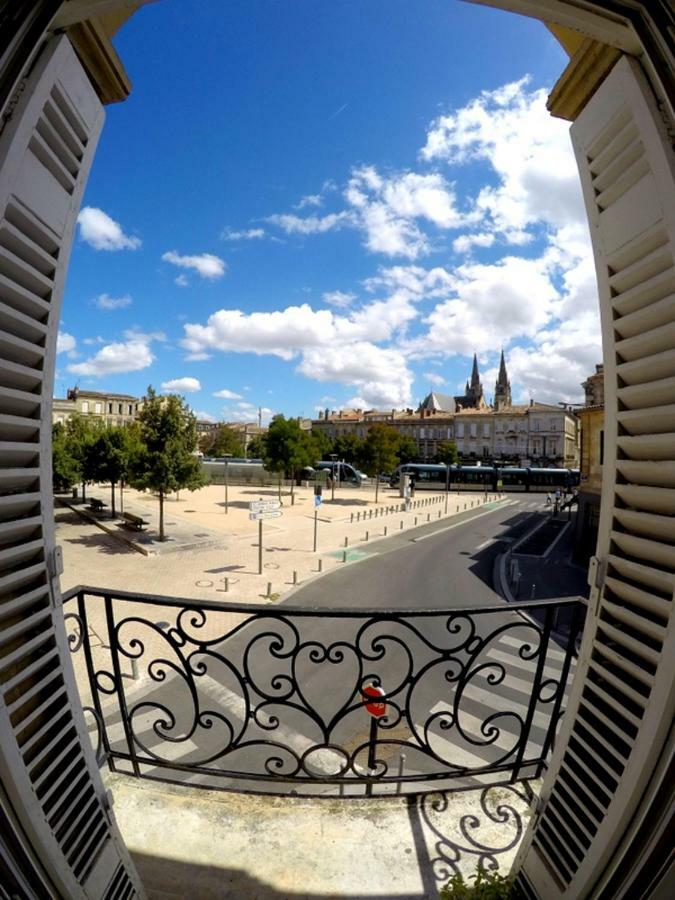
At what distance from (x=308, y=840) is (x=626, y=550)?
215cm

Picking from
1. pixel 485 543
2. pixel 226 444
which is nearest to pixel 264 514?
pixel 485 543

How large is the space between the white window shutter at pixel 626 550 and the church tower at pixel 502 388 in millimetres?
96366

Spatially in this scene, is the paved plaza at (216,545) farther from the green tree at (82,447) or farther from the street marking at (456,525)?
the green tree at (82,447)

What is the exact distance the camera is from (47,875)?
4.80ft

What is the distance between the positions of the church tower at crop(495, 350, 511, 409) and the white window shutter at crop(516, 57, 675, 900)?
316ft

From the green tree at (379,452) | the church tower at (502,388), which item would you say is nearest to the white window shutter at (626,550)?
the green tree at (379,452)

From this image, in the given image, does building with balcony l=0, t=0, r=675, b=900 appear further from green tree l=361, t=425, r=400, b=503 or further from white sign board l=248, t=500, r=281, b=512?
green tree l=361, t=425, r=400, b=503

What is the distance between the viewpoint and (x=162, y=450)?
17.5m

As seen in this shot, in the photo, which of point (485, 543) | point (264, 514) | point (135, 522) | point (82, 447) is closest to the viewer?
point (264, 514)

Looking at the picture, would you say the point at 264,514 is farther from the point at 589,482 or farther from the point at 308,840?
the point at 589,482

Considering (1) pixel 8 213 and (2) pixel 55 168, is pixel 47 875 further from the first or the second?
(2) pixel 55 168

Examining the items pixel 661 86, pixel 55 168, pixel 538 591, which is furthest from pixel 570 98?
pixel 538 591

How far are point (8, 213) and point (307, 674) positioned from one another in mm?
8255

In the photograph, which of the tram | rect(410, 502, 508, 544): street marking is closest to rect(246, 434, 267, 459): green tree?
rect(410, 502, 508, 544): street marking
